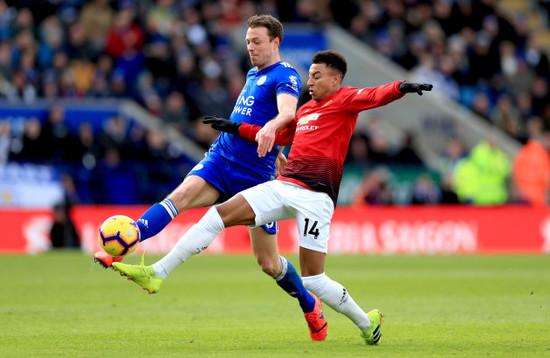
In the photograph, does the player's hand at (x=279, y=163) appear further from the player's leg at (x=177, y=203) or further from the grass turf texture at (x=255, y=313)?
the grass turf texture at (x=255, y=313)

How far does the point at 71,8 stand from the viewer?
82.0ft

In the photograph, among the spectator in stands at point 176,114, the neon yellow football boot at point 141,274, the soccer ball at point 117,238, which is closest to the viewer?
the neon yellow football boot at point 141,274

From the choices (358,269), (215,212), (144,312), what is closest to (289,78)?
(215,212)

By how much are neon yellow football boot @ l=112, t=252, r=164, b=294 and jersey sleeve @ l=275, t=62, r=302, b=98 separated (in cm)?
190

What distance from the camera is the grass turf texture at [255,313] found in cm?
758

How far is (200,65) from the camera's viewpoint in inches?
962

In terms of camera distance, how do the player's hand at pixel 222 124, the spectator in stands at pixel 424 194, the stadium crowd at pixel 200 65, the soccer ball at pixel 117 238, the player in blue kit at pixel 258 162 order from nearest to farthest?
the soccer ball at pixel 117 238 → the player's hand at pixel 222 124 → the player in blue kit at pixel 258 162 → the stadium crowd at pixel 200 65 → the spectator in stands at pixel 424 194

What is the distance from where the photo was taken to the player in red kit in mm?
7703

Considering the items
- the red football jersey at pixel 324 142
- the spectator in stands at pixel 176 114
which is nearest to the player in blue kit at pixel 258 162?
the red football jersey at pixel 324 142

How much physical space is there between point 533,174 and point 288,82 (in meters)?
16.6

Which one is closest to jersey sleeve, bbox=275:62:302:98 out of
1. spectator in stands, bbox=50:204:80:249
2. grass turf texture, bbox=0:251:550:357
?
grass turf texture, bbox=0:251:550:357

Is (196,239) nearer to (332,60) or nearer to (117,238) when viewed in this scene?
(117,238)

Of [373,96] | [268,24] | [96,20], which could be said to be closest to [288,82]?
[268,24]

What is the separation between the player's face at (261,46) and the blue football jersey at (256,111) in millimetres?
78
